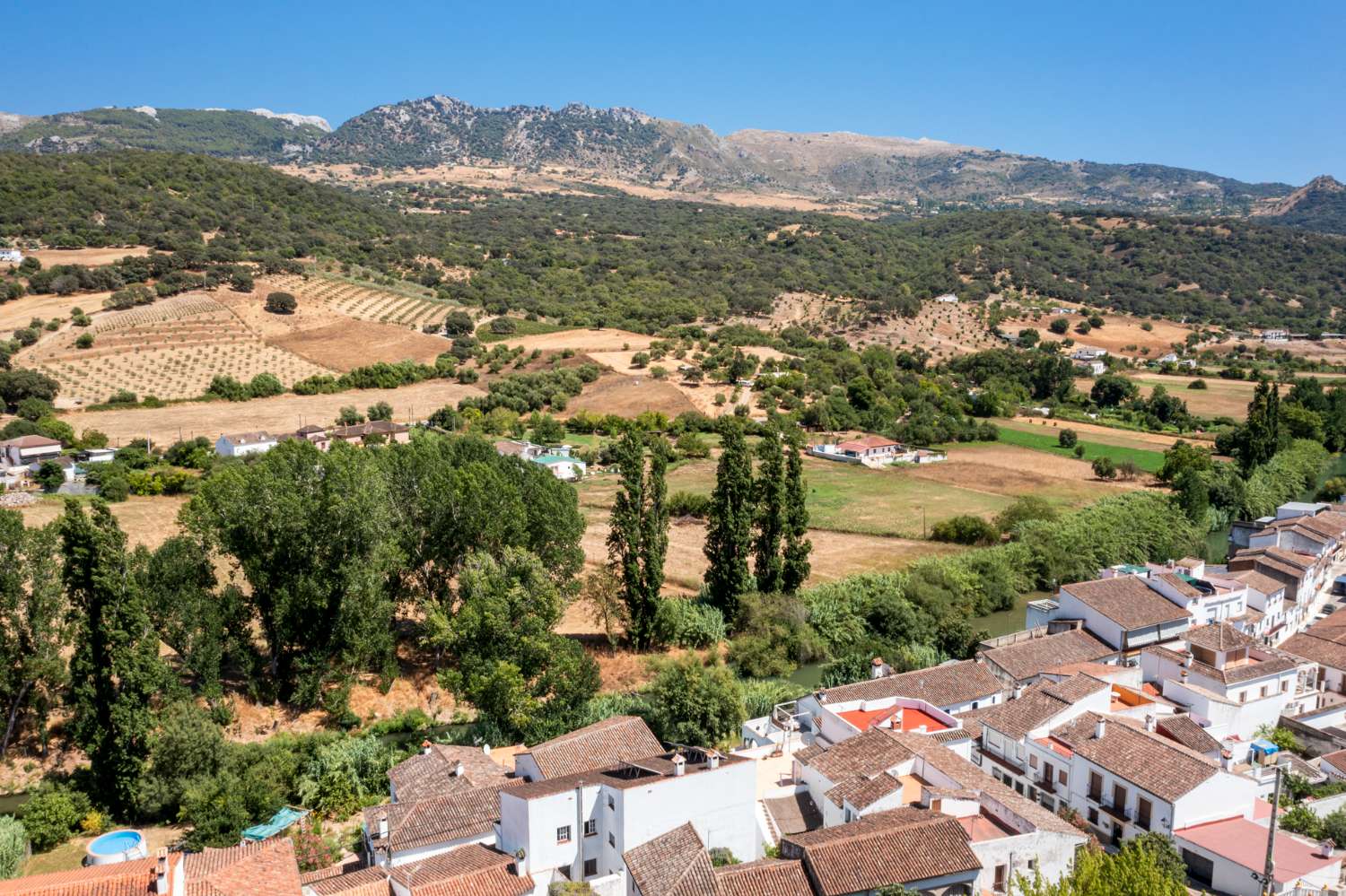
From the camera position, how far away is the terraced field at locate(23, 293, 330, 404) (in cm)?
6894

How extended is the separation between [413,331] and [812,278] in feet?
199

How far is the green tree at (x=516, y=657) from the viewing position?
2639 cm

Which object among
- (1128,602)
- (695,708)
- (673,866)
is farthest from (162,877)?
(1128,602)

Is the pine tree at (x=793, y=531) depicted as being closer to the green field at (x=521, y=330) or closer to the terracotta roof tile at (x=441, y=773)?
the terracotta roof tile at (x=441, y=773)

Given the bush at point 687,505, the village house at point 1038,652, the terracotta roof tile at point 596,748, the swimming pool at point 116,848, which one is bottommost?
the bush at point 687,505

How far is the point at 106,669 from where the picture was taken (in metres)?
22.7

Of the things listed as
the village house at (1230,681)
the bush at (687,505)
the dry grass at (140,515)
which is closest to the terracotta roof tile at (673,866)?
the village house at (1230,681)

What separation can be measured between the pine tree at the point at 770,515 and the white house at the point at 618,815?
610 inches

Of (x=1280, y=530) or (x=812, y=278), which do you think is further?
(x=812, y=278)

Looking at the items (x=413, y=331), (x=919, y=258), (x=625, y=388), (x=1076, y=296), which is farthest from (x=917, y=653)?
(x=919, y=258)

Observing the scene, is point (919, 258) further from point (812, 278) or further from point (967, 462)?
point (967, 462)

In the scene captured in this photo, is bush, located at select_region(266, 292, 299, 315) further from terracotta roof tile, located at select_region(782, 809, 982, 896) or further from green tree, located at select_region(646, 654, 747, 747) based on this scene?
terracotta roof tile, located at select_region(782, 809, 982, 896)

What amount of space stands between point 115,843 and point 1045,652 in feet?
84.5

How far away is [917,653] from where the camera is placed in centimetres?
3316
